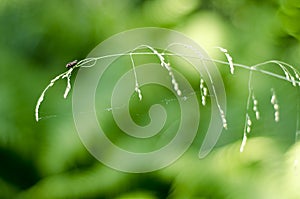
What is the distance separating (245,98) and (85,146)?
55 centimetres

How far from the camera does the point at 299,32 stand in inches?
61.9

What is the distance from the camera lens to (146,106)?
1.69m

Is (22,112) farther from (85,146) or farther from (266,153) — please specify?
(266,153)

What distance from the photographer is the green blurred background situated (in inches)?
52.5

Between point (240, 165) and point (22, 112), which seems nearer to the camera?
point (240, 165)

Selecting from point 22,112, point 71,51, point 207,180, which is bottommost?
point 207,180

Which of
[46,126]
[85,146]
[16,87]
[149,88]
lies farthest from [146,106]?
[16,87]

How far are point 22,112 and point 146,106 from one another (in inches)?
18.2

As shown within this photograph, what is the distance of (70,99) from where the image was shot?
70.1 inches

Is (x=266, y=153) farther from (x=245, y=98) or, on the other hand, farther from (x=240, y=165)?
(x=245, y=98)

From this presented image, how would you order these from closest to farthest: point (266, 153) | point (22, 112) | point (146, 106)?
1. point (266, 153)
2. point (146, 106)
3. point (22, 112)

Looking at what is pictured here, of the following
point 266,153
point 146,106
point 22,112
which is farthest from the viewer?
point 22,112

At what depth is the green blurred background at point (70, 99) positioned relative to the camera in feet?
4.37

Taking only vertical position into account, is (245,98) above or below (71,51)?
below
